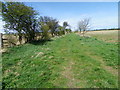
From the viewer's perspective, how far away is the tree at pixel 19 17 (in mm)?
10898

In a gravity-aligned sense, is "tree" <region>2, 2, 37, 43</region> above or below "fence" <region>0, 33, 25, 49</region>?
above

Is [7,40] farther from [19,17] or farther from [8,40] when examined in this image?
[19,17]

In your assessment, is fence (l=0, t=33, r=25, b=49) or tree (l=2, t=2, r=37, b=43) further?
tree (l=2, t=2, r=37, b=43)

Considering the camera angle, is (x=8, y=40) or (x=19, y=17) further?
(x=19, y=17)

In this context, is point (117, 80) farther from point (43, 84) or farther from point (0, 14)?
point (0, 14)

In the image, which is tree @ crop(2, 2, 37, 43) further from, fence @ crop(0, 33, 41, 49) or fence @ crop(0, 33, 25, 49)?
fence @ crop(0, 33, 25, 49)

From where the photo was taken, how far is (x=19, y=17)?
1181cm

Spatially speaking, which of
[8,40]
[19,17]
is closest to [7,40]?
[8,40]

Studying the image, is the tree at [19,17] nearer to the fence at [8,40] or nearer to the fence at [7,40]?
the fence at [8,40]

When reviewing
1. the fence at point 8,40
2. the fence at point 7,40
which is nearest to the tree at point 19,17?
the fence at point 8,40

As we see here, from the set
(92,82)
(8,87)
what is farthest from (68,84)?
(8,87)

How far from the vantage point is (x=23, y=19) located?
12312mm

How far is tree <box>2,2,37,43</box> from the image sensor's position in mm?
10898

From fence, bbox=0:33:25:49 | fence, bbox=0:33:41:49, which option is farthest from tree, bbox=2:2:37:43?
fence, bbox=0:33:25:49
